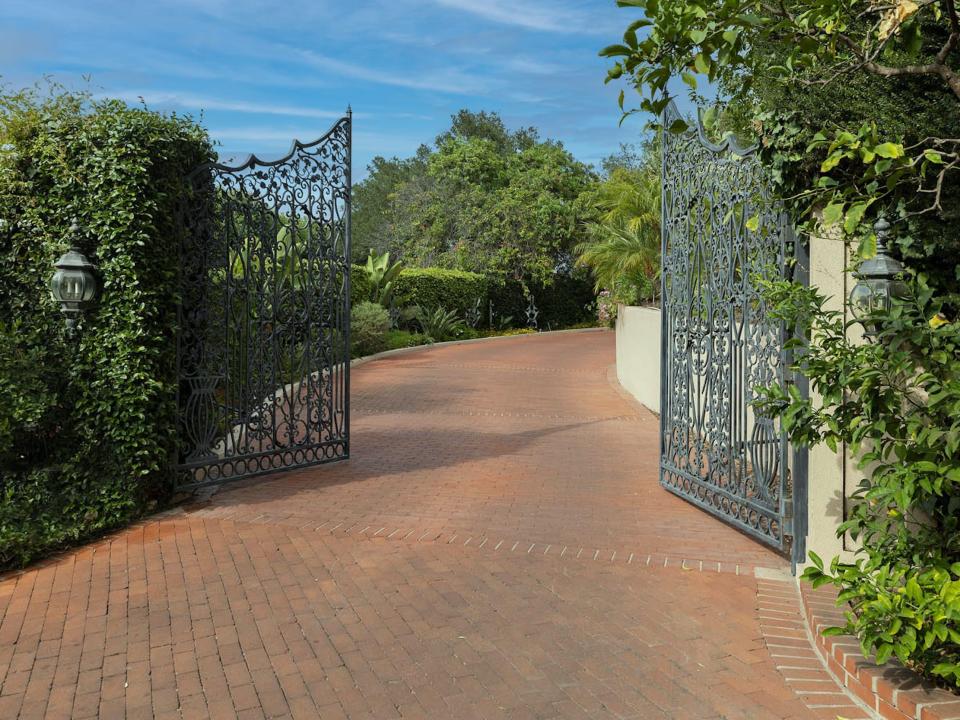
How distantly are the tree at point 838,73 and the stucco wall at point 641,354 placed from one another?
25.3 ft

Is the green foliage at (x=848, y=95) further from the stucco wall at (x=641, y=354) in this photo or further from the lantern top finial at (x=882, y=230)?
the stucco wall at (x=641, y=354)

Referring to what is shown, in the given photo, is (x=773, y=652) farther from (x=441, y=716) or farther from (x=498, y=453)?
(x=498, y=453)

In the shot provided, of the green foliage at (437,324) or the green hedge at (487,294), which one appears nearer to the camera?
the green foliage at (437,324)

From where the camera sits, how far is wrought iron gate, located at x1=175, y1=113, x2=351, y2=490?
7410 millimetres

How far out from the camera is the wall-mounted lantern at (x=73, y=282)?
6262 mm

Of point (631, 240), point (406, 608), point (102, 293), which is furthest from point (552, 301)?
point (406, 608)

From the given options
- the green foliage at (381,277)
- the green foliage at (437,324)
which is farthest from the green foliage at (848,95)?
the green foliage at (437,324)

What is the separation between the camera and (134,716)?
3.62m

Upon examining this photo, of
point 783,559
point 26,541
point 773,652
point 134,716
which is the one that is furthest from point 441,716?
point 26,541

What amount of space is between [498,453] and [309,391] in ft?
7.99

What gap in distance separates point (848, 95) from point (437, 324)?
22333 mm

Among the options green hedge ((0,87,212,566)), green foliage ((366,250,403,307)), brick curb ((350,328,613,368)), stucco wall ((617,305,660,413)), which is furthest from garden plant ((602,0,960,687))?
green foliage ((366,250,403,307))

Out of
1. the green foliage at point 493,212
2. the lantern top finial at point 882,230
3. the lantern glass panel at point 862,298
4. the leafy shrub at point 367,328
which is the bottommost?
the leafy shrub at point 367,328

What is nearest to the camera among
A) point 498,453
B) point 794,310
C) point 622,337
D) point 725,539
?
point 794,310
